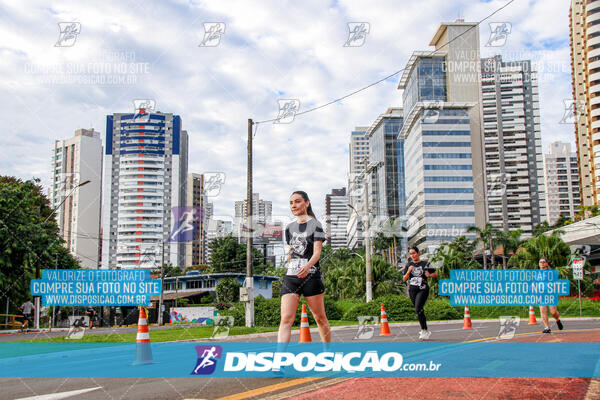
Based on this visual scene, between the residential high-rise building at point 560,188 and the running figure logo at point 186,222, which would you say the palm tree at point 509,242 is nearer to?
the running figure logo at point 186,222

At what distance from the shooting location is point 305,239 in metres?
5.17

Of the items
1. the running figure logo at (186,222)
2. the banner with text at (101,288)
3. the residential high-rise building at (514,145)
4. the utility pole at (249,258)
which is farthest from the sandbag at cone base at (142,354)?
the residential high-rise building at (514,145)

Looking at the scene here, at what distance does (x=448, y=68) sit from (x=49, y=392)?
133 metres

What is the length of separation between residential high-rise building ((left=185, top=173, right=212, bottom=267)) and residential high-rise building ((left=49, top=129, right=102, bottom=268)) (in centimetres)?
2794

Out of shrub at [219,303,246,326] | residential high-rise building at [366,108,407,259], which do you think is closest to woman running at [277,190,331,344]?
shrub at [219,303,246,326]

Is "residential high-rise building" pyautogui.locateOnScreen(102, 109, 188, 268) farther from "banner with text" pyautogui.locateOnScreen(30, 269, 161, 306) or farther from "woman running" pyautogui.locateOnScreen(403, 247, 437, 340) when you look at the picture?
"woman running" pyautogui.locateOnScreen(403, 247, 437, 340)

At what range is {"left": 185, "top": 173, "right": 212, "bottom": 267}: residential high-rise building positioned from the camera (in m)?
164

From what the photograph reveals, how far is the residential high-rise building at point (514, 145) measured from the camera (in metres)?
156

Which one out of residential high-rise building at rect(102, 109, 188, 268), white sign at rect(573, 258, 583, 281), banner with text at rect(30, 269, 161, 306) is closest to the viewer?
banner with text at rect(30, 269, 161, 306)

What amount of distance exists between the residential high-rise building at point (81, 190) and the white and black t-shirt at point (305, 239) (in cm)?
12979

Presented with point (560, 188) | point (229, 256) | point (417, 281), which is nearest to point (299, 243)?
point (417, 281)

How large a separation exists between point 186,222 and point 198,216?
4245cm

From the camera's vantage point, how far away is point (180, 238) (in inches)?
6102

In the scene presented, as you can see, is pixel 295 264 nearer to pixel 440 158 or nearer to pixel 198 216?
pixel 440 158
